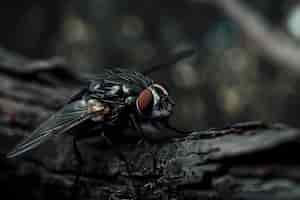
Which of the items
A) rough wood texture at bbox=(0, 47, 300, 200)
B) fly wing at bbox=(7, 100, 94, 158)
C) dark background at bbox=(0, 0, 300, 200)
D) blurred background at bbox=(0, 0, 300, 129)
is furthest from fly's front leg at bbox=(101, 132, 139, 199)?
blurred background at bbox=(0, 0, 300, 129)

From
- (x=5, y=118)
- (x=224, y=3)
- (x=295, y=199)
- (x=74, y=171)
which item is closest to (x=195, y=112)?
(x=224, y=3)

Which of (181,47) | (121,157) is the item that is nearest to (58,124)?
(121,157)

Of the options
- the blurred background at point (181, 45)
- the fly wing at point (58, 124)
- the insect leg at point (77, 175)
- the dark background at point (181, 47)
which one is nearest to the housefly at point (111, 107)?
the fly wing at point (58, 124)

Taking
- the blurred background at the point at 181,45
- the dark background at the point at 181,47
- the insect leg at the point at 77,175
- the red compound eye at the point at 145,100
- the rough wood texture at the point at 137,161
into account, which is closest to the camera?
the rough wood texture at the point at 137,161

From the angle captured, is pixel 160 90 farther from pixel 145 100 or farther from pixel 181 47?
pixel 181 47

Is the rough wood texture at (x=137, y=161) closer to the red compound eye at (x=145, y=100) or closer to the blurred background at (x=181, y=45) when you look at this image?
the red compound eye at (x=145, y=100)

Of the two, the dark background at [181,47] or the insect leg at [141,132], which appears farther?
the dark background at [181,47]

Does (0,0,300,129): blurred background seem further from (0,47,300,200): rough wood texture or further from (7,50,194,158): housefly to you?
(7,50,194,158): housefly
